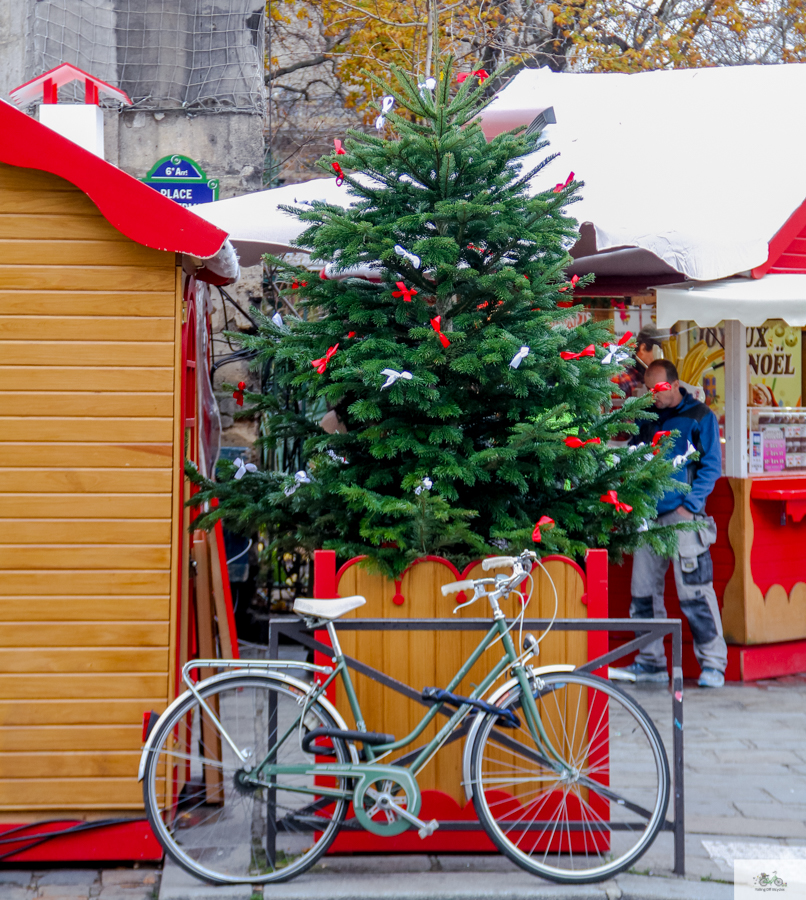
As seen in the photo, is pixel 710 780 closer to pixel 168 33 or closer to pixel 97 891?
pixel 97 891

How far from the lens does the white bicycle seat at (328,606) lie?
3400 mm

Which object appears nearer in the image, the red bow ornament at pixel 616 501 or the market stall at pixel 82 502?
the market stall at pixel 82 502

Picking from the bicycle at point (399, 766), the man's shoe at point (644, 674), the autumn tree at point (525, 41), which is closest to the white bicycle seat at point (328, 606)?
the bicycle at point (399, 766)

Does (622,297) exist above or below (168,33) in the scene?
below

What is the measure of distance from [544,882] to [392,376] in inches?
74.7

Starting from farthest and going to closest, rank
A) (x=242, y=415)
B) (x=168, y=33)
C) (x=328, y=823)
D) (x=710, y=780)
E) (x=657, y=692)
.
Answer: (x=168, y=33) < (x=657, y=692) < (x=710, y=780) < (x=242, y=415) < (x=328, y=823)

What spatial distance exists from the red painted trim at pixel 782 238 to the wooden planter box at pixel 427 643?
324cm

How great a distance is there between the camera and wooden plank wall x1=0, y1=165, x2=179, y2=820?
3588 mm

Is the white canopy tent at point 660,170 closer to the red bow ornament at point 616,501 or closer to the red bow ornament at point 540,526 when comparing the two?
the red bow ornament at point 616,501

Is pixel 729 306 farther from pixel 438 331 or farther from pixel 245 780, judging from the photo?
pixel 245 780

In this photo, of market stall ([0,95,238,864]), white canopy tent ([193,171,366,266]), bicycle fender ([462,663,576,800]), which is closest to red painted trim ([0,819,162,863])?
market stall ([0,95,238,864])

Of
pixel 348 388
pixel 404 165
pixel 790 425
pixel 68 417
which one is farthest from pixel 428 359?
pixel 790 425

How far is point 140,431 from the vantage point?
366 cm

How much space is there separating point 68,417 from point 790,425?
4740mm
